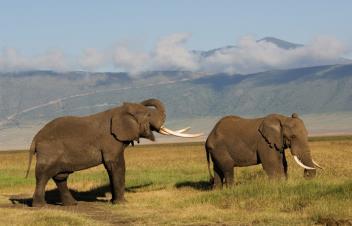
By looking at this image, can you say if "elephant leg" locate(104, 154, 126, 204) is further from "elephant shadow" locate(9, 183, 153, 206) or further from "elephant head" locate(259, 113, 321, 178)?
"elephant head" locate(259, 113, 321, 178)

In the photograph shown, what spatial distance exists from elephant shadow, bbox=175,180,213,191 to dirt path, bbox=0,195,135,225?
436 centimetres

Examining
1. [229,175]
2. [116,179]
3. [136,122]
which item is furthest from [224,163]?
[116,179]

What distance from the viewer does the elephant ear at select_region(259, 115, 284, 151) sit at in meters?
23.9

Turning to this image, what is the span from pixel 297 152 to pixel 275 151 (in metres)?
0.85

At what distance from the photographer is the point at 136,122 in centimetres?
2266

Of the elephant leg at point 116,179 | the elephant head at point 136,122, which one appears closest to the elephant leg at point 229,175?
the elephant head at point 136,122

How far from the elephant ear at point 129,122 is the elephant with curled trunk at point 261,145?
3155 millimetres

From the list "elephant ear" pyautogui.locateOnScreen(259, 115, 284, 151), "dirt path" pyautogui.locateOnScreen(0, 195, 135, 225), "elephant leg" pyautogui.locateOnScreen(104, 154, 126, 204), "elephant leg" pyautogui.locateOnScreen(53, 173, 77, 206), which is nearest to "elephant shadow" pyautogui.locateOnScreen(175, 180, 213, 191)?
"elephant ear" pyautogui.locateOnScreen(259, 115, 284, 151)

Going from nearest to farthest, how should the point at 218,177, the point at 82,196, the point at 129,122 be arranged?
the point at 129,122, the point at 218,177, the point at 82,196

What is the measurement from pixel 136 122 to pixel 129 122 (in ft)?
0.78

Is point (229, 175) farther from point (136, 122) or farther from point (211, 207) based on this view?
point (211, 207)

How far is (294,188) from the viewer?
19906 millimetres

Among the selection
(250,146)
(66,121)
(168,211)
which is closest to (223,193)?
(168,211)

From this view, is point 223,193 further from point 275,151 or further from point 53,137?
point 53,137
